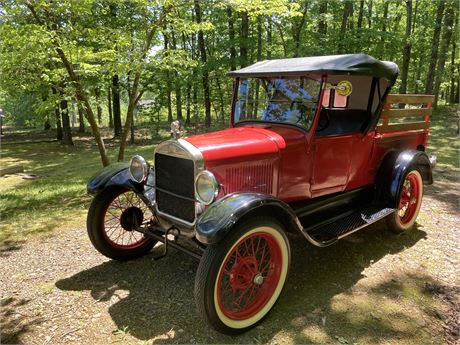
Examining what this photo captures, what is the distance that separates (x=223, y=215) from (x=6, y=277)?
258cm

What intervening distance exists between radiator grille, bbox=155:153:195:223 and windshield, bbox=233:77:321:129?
122 centimetres

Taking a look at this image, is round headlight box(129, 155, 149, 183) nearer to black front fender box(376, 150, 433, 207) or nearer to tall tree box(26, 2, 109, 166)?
tall tree box(26, 2, 109, 166)

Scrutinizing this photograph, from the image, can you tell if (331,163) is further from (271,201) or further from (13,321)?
(13,321)

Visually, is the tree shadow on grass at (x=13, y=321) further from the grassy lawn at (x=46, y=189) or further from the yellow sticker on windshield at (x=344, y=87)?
the yellow sticker on windshield at (x=344, y=87)

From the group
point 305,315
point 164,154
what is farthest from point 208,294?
point 164,154

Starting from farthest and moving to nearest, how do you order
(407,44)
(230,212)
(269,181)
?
(407,44) → (269,181) → (230,212)

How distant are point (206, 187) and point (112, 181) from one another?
1.33 meters

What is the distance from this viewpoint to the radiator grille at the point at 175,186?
3092mm

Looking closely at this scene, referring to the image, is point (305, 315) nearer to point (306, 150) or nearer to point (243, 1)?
point (306, 150)

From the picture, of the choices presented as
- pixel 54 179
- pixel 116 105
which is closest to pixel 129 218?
pixel 54 179

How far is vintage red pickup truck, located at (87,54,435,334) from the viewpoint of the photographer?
277 centimetres

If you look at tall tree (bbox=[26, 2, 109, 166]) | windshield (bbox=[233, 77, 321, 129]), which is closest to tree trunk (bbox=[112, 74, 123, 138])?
tall tree (bbox=[26, 2, 109, 166])

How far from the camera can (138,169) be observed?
3.62 m

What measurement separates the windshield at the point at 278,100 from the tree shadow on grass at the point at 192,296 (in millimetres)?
1514
